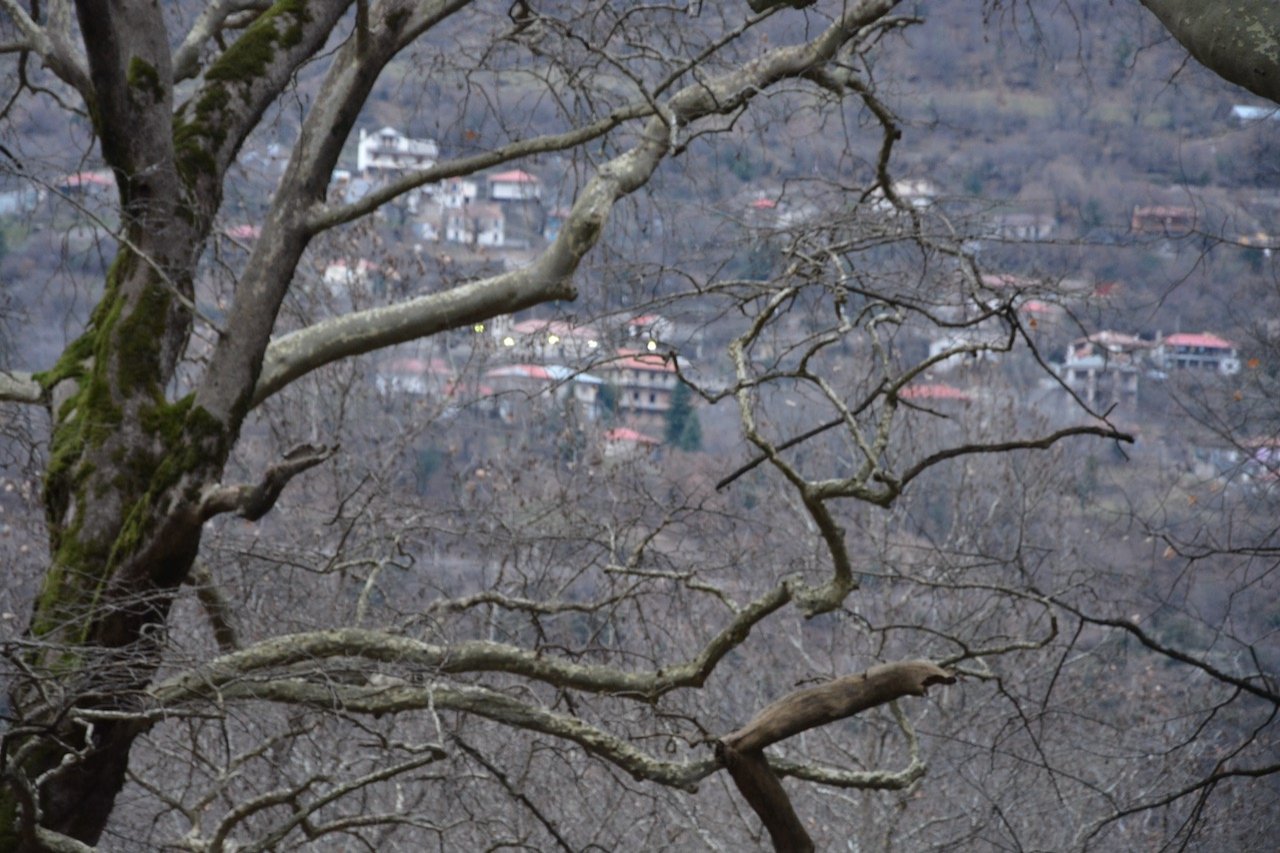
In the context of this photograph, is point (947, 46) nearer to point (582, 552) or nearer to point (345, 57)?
point (582, 552)

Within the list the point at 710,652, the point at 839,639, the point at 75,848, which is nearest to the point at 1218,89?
the point at 710,652

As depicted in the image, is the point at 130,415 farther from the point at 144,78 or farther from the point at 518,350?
the point at 518,350

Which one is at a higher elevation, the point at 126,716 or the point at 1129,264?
the point at 1129,264

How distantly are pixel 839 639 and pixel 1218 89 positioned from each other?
9.23 metres

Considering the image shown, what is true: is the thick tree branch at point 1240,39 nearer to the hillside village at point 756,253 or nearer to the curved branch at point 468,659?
the hillside village at point 756,253

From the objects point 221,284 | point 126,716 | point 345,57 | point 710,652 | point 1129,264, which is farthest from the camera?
point 1129,264

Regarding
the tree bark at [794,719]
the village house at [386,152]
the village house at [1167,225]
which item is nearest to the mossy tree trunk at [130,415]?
the tree bark at [794,719]

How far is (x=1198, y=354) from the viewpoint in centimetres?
1598

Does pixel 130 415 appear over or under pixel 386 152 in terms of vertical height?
under

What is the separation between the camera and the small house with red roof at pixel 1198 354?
46.9ft

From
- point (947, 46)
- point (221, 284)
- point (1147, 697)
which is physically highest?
point (947, 46)

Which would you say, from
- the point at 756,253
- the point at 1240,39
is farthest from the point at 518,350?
the point at 1240,39

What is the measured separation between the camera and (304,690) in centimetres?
498

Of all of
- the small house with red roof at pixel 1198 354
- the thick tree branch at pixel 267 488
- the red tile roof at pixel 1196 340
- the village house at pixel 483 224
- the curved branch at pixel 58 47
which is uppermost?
the village house at pixel 483 224
